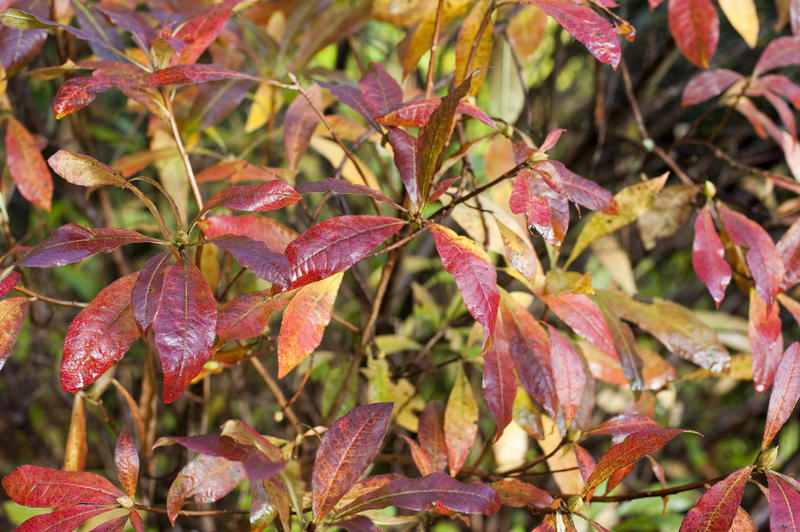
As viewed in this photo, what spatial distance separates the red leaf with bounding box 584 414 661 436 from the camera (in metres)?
0.61

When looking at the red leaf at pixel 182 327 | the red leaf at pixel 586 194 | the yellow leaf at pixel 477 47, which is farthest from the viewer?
the yellow leaf at pixel 477 47

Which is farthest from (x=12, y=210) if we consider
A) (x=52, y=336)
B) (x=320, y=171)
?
(x=320, y=171)

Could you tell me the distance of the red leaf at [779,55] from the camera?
834mm

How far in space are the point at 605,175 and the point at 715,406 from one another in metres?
0.87

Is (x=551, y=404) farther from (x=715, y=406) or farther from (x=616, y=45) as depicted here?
(x=715, y=406)

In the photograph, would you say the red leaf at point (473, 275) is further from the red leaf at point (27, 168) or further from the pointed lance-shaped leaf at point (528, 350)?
the red leaf at point (27, 168)

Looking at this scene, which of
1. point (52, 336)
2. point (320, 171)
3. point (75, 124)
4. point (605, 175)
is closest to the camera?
point (75, 124)

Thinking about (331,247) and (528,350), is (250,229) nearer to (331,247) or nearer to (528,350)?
(331,247)

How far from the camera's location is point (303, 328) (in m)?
0.53

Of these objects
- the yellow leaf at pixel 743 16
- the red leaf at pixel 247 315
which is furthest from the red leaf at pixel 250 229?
the yellow leaf at pixel 743 16

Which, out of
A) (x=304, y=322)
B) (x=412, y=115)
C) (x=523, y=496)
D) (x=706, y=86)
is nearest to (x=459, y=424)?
(x=523, y=496)

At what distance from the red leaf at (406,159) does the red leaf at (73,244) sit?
0.20m

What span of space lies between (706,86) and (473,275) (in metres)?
0.54

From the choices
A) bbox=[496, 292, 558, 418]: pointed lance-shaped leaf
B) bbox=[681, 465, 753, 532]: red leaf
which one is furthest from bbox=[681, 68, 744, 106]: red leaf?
bbox=[681, 465, 753, 532]: red leaf
